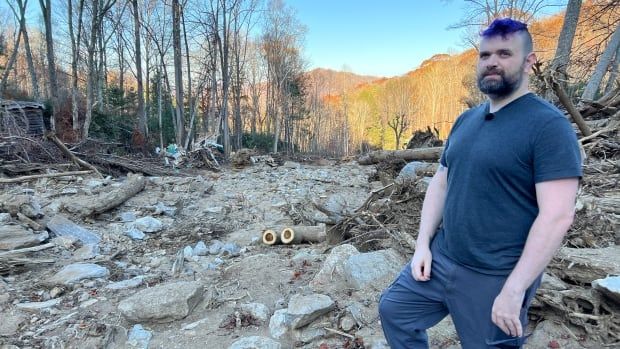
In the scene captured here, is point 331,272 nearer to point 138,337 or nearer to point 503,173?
point 138,337

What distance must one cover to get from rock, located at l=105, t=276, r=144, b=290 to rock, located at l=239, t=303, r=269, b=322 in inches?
48.3

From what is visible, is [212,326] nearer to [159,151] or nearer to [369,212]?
[369,212]

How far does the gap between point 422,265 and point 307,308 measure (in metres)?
1.35

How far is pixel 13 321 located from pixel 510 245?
139 inches

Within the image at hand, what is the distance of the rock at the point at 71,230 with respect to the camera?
471 centimetres

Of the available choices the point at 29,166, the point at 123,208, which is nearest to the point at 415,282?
the point at 123,208

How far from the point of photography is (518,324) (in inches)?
52.5

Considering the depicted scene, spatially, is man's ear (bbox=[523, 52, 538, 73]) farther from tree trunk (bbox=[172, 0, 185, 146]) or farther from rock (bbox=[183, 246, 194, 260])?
tree trunk (bbox=[172, 0, 185, 146])

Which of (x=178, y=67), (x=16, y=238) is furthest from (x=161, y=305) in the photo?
(x=178, y=67)

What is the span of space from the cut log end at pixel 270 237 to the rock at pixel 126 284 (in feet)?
4.77

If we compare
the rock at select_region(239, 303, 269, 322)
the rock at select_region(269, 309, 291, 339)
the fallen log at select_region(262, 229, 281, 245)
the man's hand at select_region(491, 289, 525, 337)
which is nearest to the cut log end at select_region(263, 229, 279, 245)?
the fallen log at select_region(262, 229, 281, 245)

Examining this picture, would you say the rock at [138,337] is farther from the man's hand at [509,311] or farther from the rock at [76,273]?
the man's hand at [509,311]

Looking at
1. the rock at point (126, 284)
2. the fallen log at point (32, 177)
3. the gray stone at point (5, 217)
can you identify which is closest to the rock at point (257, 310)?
the rock at point (126, 284)

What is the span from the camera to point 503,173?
1397mm
